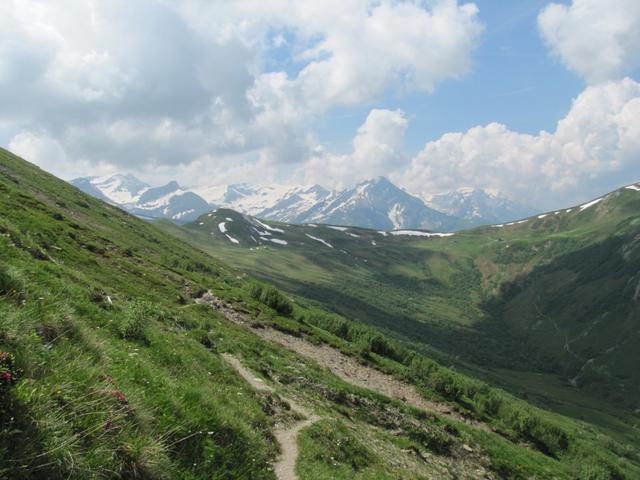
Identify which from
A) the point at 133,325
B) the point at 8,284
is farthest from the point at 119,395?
the point at 133,325

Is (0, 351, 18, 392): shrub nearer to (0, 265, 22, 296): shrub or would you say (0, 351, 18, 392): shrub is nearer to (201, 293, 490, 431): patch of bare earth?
(0, 265, 22, 296): shrub

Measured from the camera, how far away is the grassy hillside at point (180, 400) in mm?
5723

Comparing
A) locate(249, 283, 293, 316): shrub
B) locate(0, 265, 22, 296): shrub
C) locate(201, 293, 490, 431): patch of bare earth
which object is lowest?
locate(201, 293, 490, 431): patch of bare earth

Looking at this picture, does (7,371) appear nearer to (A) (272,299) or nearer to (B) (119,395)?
(B) (119,395)

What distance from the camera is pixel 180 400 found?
8695 mm

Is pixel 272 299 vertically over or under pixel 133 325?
under

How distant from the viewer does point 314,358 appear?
148ft

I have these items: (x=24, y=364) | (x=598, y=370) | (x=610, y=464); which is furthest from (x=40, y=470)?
(x=598, y=370)

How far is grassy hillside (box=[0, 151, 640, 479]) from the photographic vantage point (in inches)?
225

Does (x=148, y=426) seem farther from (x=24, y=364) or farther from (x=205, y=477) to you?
(x=24, y=364)

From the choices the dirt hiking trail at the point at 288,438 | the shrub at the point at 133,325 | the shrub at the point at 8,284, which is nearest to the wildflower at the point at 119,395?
the shrub at the point at 8,284

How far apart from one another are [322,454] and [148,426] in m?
12.3

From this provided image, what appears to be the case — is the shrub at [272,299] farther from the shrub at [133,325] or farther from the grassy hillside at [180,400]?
the shrub at [133,325]

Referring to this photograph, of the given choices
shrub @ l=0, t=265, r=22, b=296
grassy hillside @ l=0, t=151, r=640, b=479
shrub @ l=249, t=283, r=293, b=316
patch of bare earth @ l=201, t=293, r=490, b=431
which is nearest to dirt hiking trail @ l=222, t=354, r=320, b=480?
grassy hillside @ l=0, t=151, r=640, b=479
